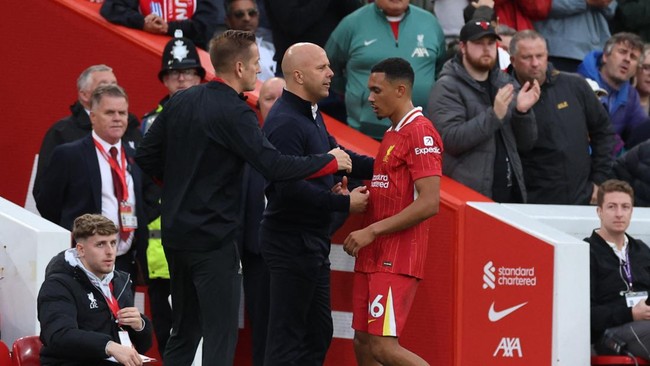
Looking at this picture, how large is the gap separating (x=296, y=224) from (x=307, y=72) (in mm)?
812

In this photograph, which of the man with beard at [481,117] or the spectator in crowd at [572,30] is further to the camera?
the spectator in crowd at [572,30]

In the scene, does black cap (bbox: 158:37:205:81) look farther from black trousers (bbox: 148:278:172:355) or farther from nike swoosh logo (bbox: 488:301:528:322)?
nike swoosh logo (bbox: 488:301:528:322)

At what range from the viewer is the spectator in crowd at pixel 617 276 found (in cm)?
830

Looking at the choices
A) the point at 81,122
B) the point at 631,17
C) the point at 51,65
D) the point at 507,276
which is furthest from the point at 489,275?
the point at 631,17

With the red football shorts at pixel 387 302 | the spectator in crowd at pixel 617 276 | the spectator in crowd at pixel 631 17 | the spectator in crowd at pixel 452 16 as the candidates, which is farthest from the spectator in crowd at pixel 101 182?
the spectator in crowd at pixel 631 17

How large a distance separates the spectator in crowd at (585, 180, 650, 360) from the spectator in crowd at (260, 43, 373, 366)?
6.58 feet

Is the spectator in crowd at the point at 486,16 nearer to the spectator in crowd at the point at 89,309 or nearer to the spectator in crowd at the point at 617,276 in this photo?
the spectator in crowd at the point at 617,276

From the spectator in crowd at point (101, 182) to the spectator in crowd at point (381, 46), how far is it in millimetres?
1774

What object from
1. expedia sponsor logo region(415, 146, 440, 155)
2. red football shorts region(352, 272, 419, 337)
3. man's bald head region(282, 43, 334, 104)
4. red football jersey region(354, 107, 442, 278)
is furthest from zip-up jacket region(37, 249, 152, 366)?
expedia sponsor logo region(415, 146, 440, 155)

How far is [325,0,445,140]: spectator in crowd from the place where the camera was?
9.42m

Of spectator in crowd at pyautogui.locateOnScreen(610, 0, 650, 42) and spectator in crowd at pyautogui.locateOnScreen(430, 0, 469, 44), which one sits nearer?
spectator in crowd at pyautogui.locateOnScreen(430, 0, 469, 44)

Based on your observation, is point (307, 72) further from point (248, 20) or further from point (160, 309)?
point (248, 20)

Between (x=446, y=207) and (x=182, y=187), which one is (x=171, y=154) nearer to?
(x=182, y=187)

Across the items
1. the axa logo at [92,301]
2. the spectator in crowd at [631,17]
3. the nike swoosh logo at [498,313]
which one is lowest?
the axa logo at [92,301]
